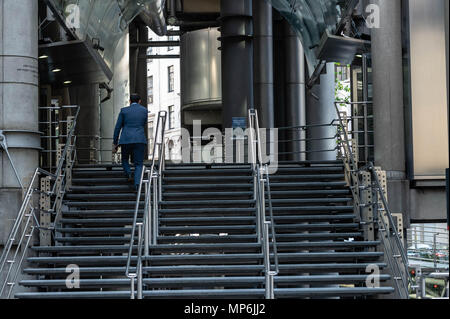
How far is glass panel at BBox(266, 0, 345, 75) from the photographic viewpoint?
18.2 metres

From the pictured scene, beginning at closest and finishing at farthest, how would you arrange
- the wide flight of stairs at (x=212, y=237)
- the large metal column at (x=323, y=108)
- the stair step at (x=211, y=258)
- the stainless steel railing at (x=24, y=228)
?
the wide flight of stairs at (x=212, y=237), the stainless steel railing at (x=24, y=228), the stair step at (x=211, y=258), the large metal column at (x=323, y=108)

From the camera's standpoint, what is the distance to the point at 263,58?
30.5 meters

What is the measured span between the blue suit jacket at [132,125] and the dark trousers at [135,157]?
0.12 metres

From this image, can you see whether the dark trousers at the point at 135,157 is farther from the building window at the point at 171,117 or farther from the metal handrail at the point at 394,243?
the building window at the point at 171,117

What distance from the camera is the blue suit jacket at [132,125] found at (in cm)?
1470

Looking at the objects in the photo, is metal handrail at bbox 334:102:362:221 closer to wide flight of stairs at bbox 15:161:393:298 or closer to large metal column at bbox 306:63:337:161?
wide flight of stairs at bbox 15:161:393:298

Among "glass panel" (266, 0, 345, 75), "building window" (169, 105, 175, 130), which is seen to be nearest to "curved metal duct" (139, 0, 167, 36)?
"glass panel" (266, 0, 345, 75)

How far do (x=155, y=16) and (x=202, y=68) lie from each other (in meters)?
2.77

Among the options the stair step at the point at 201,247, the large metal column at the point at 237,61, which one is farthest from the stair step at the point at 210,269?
the large metal column at the point at 237,61

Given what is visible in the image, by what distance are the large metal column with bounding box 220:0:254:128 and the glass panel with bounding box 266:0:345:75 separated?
291 cm

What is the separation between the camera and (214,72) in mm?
34375
